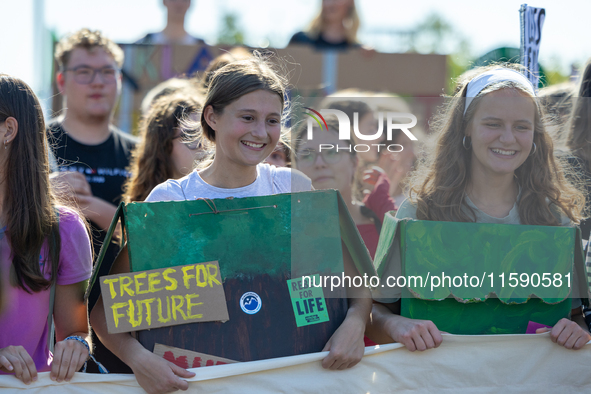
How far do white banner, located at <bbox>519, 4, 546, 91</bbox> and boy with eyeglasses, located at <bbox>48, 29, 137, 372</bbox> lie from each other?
2.19m

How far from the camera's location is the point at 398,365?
1829 mm

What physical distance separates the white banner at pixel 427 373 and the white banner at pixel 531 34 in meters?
1.22

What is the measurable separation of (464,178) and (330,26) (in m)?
4.18

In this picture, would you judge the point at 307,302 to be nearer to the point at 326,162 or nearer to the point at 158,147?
the point at 326,162

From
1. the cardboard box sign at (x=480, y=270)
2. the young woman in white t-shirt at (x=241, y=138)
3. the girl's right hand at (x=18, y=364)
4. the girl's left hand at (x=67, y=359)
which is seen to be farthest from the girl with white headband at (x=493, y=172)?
the girl's right hand at (x=18, y=364)

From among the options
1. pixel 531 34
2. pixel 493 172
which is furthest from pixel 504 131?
pixel 531 34

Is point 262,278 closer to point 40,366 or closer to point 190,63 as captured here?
point 40,366

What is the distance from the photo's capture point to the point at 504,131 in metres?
2.01

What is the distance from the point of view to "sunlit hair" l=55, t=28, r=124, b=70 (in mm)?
3326

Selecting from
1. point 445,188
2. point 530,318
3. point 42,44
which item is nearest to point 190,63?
point 42,44

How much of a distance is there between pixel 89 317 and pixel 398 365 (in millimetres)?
1053

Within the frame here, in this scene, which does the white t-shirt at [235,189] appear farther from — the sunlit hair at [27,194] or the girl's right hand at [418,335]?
the girl's right hand at [418,335]

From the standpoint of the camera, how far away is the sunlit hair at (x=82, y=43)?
3.33 metres

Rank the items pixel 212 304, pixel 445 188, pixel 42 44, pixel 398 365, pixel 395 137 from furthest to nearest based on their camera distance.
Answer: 1. pixel 42 44
2. pixel 395 137
3. pixel 445 188
4. pixel 398 365
5. pixel 212 304
